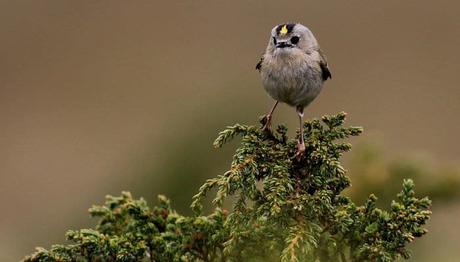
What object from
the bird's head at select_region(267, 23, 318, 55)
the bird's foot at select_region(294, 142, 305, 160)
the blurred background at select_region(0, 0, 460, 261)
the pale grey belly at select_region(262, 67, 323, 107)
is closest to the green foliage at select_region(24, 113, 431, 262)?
the bird's foot at select_region(294, 142, 305, 160)

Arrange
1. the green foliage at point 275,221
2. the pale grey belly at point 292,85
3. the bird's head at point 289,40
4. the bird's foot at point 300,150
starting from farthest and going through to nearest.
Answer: the bird's head at point 289,40 < the pale grey belly at point 292,85 < the bird's foot at point 300,150 < the green foliage at point 275,221

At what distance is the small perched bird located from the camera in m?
3.42

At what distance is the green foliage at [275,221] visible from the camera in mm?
2252

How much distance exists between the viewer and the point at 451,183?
340 centimetres

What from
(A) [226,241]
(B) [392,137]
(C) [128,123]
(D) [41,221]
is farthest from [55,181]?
(A) [226,241]

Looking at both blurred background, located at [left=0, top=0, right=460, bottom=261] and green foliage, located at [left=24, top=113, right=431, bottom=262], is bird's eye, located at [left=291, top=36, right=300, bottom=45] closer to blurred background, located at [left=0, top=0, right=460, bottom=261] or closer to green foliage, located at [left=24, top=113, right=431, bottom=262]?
green foliage, located at [left=24, top=113, right=431, bottom=262]

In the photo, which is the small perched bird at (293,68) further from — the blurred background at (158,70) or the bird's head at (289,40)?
the blurred background at (158,70)

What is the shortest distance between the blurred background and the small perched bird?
4089mm

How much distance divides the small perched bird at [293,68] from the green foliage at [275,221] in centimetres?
74

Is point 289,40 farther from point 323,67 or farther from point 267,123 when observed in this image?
point 267,123

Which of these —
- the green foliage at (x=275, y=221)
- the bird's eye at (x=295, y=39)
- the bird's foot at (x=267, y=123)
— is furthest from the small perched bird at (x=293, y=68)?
the green foliage at (x=275, y=221)

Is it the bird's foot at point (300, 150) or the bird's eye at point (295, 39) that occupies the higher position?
the bird's eye at point (295, 39)

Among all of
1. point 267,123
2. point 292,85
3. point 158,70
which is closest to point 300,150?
point 267,123

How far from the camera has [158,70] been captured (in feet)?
48.0
